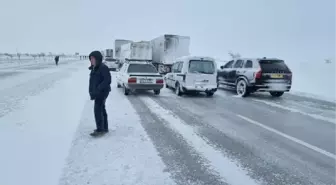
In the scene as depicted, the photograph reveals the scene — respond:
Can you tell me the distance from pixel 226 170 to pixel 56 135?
372 cm

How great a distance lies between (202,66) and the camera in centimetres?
1170

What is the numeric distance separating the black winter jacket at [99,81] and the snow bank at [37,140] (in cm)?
111

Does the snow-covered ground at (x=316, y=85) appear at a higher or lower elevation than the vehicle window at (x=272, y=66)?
lower

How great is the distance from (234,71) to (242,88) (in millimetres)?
1107

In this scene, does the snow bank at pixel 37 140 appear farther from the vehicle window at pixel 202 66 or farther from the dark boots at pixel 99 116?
the vehicle window at pixel 202 66

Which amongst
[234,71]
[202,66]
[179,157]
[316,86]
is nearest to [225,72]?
[234,71]

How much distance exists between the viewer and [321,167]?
430 cm

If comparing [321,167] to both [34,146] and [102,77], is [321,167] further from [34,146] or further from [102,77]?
[34,146]

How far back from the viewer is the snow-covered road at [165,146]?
381 centimetres

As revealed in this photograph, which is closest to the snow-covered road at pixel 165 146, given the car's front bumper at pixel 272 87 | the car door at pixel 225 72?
the car's front bumper at pixel 272 87

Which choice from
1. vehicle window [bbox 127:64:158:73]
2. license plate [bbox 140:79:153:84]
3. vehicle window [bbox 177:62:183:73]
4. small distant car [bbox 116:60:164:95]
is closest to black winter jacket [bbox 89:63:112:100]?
small distant car [bbox 116:60:164:95]

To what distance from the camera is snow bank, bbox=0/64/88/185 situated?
374cm

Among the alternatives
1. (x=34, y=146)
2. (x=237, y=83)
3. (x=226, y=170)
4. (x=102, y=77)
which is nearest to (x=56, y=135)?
(x=34, y=146)

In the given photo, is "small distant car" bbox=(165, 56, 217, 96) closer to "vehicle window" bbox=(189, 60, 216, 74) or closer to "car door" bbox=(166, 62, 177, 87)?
"vehicle window" bbox=(189, 60, 216, 74)
